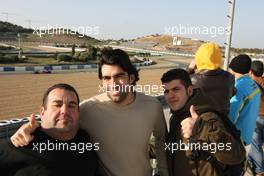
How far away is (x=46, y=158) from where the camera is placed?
252 cm

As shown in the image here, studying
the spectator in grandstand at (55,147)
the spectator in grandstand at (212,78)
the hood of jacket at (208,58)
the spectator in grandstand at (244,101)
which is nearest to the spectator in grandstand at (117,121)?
the spectator in grandstand at (55,147)

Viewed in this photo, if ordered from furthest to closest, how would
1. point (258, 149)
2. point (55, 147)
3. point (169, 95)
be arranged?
point (258, 149) < point (169, 95) < point (55, 147)

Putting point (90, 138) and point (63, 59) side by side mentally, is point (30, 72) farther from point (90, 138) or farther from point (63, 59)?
point (90, 138)

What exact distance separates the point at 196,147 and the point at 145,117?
58 centimetres

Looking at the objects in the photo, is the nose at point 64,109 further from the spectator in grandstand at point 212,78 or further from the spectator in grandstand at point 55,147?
the spectator in grandstand at point 212,78

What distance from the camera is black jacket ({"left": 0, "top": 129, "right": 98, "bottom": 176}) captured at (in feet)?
→ 8.02

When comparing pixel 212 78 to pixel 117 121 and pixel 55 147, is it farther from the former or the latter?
pixel 55 147

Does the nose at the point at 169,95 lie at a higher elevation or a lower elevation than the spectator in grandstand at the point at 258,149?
higher

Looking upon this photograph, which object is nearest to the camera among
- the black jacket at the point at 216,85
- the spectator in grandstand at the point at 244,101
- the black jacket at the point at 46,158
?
the black jacket at the point at 46,158

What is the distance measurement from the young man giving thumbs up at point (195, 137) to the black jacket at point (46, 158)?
0.72 m

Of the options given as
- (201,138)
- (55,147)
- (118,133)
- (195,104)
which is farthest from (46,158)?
(195,104)

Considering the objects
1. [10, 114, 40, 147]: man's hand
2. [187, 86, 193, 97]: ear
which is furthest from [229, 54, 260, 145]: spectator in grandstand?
[10, 114, 40, 147]: man's hand

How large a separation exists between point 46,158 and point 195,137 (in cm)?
108

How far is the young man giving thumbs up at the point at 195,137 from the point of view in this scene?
261 centimetres
